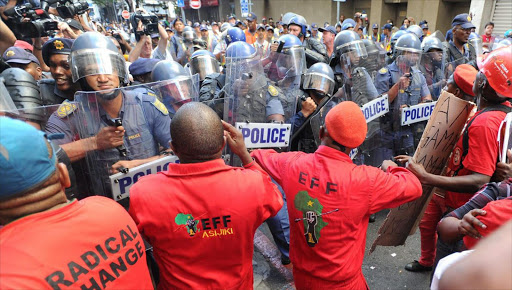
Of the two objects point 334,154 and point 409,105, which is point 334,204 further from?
point 409,105

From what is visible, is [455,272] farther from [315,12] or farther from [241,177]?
[315,12]

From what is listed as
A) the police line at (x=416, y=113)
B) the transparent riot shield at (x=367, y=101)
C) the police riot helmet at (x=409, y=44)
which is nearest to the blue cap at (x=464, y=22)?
the police riot helmet at (x=409, y=44)

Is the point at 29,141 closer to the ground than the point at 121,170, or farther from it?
farther from it

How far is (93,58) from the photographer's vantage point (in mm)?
2461

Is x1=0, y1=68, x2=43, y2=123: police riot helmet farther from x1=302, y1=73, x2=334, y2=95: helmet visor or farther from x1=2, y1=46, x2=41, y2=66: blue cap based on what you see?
x1=302, y1=73, x2=334, y2=95: helmet visor

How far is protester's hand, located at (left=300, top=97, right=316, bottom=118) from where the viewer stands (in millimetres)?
3434

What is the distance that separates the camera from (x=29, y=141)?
3.26 ft

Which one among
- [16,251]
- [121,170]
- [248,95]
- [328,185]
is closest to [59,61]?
[121,170]

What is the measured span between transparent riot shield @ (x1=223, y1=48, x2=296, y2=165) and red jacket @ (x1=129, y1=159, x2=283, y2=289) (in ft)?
4.04

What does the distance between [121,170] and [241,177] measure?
3.34 ft

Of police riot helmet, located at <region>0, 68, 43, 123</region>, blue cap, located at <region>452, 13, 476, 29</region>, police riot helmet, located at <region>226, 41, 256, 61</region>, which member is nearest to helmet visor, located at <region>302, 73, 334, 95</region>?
police riot helmet, located at <region>226, 41, 256, 61</region>

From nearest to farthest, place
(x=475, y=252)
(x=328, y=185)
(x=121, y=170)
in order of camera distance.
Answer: (x=475, y=252) < (x=328, y=185) < (x=121, y=170)

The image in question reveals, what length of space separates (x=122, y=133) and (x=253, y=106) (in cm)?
134

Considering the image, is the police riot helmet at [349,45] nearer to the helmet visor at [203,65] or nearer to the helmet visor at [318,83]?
the helmet visor at [318,83]
